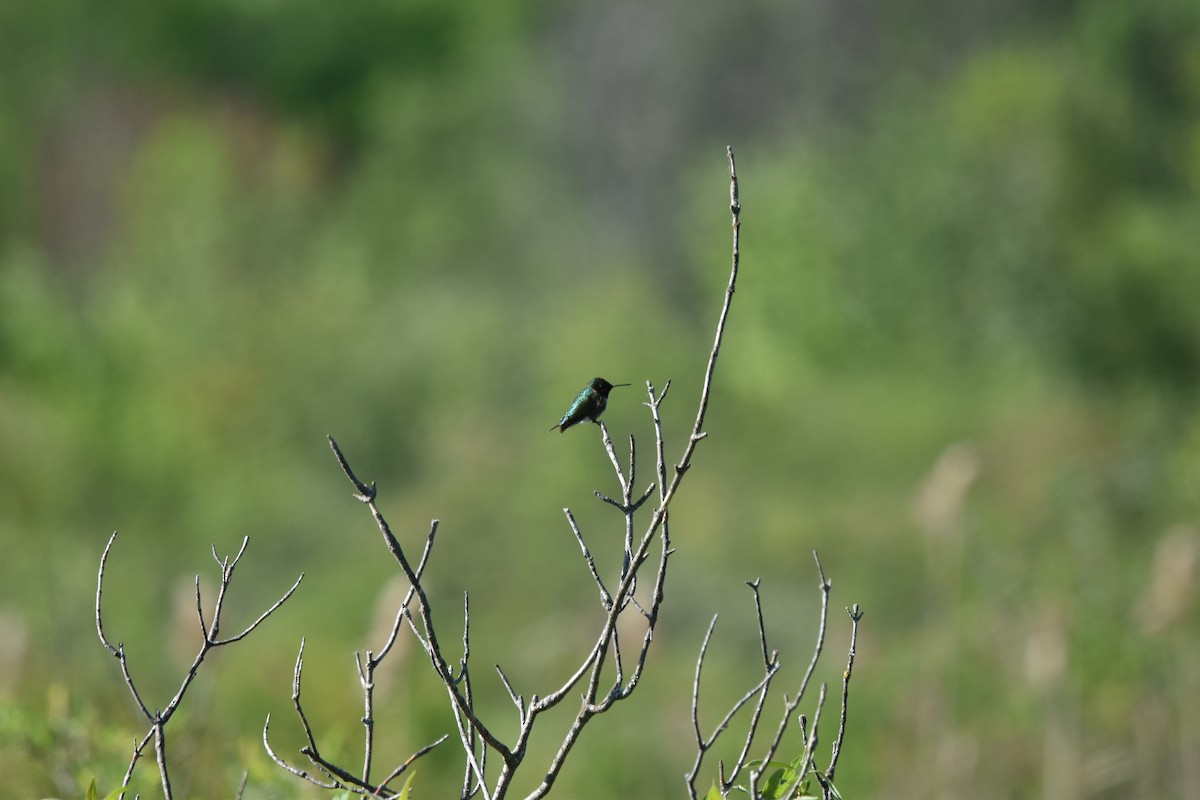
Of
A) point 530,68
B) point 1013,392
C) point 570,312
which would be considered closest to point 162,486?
point 570,312

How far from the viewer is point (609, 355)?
543 inches

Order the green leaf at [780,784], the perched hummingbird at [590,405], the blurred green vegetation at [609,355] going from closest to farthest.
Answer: the green leaf at [780,784] → the perched hummingbird at [590,405] → the blurred green vegetation at [609,355]

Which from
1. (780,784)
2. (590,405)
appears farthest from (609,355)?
(780,784)

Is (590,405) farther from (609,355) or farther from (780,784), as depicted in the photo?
(609,355)

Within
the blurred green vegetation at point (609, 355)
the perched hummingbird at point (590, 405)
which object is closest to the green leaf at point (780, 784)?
the perched hummingbird at point (590, 405)

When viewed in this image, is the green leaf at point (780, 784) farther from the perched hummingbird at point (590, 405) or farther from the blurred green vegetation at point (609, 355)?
the blurred green vegetation at point (609, 355)

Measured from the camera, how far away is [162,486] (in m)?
11.7

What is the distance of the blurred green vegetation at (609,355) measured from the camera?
5254mm

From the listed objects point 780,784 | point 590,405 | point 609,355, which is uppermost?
point 609,355

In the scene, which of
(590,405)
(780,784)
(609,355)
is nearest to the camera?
(780,784)

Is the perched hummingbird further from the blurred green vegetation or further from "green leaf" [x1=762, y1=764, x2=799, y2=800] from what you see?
the blurred green vegetation

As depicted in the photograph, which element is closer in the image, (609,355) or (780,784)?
(780,784)

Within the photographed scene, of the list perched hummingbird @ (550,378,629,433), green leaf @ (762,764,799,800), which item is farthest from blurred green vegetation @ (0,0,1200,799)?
green leaf @ (762,764,799,800)

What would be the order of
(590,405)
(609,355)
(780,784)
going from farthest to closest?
(609,355)
(590,405)
(780,784)
